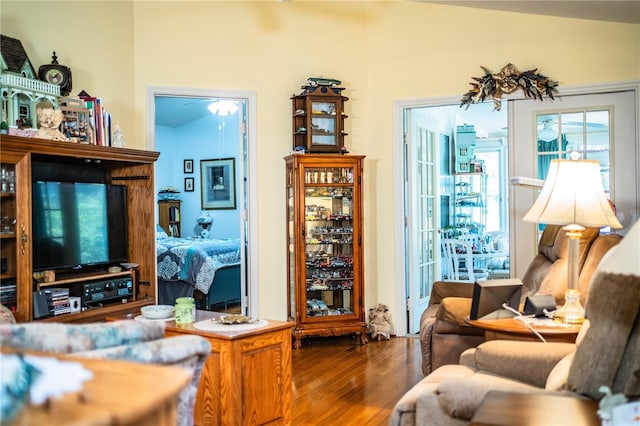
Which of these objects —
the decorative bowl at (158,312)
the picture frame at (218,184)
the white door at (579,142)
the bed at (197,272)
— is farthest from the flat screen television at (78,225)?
the picture frame at (218,184)

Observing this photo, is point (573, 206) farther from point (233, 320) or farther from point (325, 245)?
point (325, 245)

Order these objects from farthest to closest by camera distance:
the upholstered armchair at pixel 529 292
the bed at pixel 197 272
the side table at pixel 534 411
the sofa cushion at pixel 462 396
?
1. the bed at pixel 197 272
2. the upholstered armchair at pixel 529 292
3. the sofa cushion at pixel 462 396
4. the side table at pixel 534 411

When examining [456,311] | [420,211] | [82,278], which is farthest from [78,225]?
[420,211]

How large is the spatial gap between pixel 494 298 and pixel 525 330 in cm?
31

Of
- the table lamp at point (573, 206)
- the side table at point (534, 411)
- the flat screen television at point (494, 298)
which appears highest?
the table lamp at point (573, 206)

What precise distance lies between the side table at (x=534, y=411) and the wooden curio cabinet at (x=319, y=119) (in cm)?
354

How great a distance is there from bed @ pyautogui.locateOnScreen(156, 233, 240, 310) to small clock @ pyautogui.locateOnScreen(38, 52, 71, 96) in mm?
2545

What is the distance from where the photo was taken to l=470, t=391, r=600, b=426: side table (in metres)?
1.46

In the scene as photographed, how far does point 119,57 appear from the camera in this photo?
4.68 m

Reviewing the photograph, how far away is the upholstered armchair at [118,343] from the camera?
134 centimetres

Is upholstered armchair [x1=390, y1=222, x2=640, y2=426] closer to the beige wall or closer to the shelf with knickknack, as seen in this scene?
the beige wall

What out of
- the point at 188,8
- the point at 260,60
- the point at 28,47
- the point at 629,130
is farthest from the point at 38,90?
the point at 629,130

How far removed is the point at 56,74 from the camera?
4.09 meters

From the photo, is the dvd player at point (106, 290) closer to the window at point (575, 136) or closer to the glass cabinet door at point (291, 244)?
the glass cabinet door at point (291, 244)
